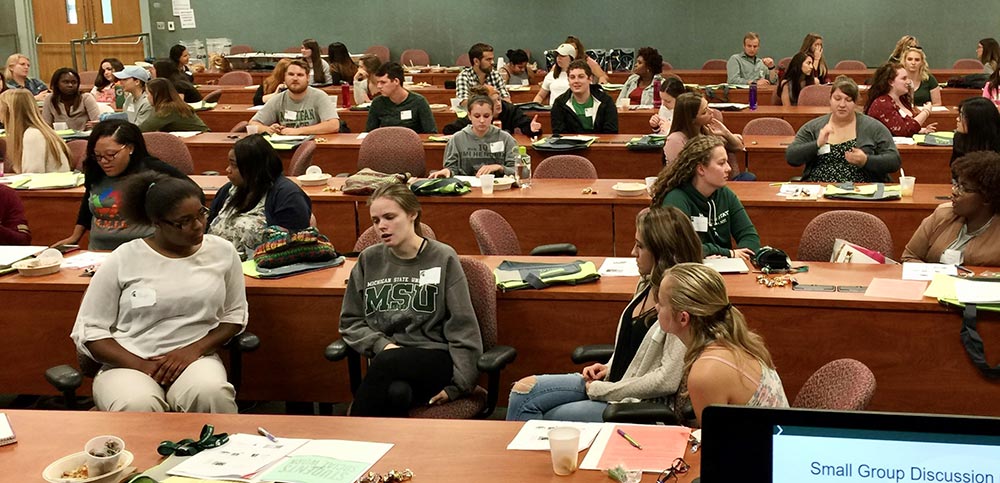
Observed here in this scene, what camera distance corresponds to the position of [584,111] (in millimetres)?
8234

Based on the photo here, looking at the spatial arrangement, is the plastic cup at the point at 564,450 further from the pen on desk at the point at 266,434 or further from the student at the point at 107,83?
the student at the point at 107,83

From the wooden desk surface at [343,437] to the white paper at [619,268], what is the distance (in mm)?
1661

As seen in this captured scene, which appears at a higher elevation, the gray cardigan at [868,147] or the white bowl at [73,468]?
the gray cardigan at [868,147]

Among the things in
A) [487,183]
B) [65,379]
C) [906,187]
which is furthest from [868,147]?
[65,379]

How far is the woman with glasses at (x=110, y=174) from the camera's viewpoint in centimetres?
521

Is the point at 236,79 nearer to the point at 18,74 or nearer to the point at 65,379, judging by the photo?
the point at 18,74

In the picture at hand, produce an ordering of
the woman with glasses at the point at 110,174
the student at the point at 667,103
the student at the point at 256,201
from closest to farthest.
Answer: the student at the point at 256,201 < the woman with glasses at the point at 110,174 < the student at the point at 667,103

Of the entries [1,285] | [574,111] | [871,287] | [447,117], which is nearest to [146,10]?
[447,117]

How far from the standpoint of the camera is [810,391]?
9.82 feet

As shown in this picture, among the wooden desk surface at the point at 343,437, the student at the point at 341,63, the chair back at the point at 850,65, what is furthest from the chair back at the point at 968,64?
the wooden desk surface at the point at 343,437

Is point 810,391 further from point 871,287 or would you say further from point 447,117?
point 447,117

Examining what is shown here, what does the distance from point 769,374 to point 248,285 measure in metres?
2.40

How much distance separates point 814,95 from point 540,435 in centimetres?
777

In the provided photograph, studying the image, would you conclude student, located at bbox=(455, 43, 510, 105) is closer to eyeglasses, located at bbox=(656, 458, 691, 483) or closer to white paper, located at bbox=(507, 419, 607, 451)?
white paper, located at bbox=(507, 419, 607, 451)
